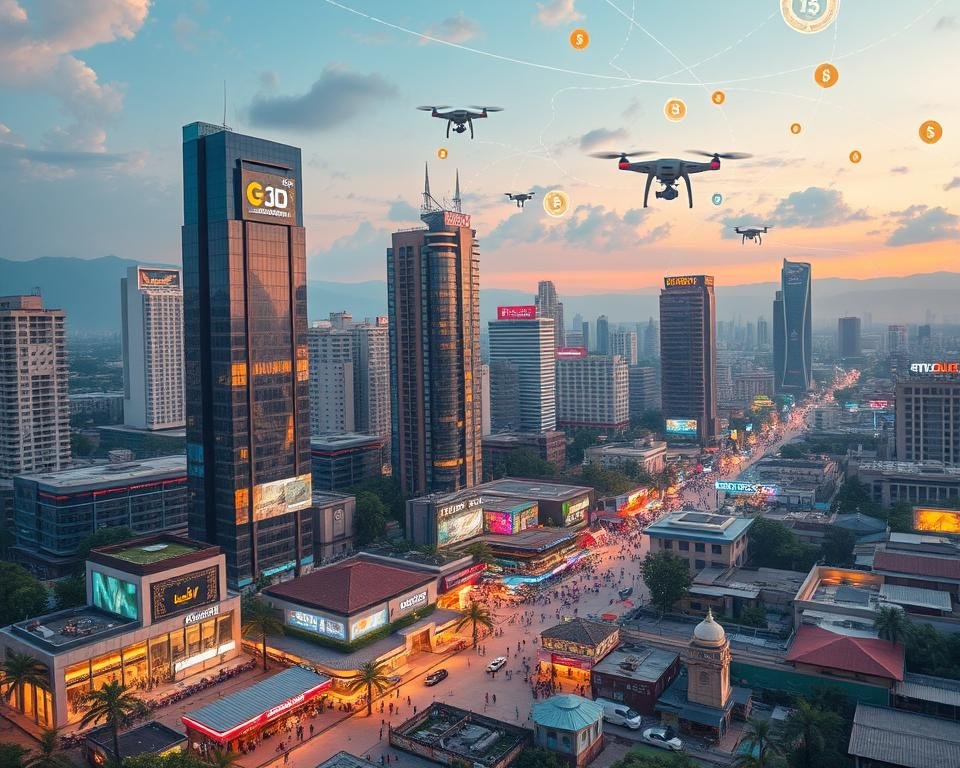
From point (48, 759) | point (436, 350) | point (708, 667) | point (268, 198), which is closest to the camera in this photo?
point (48, 759)

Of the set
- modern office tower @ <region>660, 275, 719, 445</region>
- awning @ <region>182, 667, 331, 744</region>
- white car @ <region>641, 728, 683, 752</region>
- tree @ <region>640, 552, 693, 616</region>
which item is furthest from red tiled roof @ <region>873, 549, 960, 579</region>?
modern office tower @ <region>660, 275, 719, 445</region>

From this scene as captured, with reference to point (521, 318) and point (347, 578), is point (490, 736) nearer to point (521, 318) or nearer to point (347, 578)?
point (347, 578)

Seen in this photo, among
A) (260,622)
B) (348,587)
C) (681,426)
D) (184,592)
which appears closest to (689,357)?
(681,426)

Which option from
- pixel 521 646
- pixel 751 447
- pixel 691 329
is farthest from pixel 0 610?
pixel 751 447

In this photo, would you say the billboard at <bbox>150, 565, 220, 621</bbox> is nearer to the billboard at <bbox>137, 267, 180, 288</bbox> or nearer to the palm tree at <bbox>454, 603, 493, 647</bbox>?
the palm tree at <bbox>454, 603, 493, 647</bbox>

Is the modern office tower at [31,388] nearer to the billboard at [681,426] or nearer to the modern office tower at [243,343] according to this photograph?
the modern office tower at [243,343]

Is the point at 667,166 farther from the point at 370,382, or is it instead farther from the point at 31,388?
the point at 370,382
